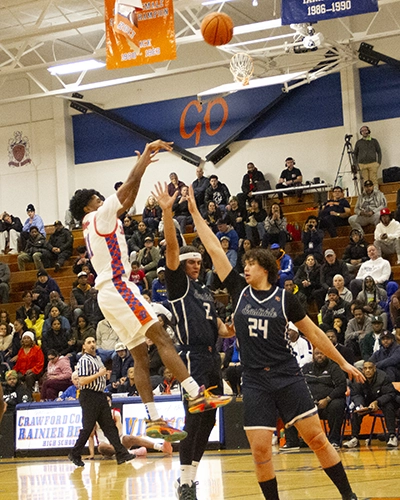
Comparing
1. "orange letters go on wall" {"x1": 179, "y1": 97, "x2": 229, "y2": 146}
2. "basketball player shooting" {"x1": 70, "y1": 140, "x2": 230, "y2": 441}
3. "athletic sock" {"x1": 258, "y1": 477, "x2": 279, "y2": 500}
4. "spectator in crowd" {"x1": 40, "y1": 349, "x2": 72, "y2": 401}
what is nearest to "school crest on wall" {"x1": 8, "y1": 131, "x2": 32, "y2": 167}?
"orange letters go on wall" {"x1": 179, "y1": 97, "x2": 229, "y2": 146}

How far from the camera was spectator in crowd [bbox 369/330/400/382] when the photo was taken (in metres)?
13.3

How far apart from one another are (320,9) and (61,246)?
12.3m

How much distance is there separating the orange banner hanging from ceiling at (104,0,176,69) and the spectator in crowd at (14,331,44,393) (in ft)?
21.3

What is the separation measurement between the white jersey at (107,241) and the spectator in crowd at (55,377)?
34.3ft

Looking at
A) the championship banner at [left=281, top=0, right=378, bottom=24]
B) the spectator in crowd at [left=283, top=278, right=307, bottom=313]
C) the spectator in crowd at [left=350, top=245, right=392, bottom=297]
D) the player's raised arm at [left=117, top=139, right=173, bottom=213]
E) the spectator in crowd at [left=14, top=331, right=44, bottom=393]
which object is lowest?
the spectator in crowd at [left=14, top=331, right=44, bottom=393]

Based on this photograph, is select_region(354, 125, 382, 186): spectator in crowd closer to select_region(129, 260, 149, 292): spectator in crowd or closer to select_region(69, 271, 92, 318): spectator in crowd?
select_region(129, 260, 149, 292): spectator in crowd

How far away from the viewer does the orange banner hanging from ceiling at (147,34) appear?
47.3 feet

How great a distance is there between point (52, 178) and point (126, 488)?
19494 millimetres

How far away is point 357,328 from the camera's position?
15367 millimetres

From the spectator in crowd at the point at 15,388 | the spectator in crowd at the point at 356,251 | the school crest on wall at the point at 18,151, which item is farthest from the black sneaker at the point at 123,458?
the school crest on wall at the point at 18,151

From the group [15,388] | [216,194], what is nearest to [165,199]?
[15,388]

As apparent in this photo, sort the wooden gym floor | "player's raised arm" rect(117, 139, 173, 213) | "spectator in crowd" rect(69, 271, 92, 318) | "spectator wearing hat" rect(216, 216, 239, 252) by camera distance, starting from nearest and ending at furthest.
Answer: "player's raised arm" rect(117, 139, 173, 213)
the wooden gym floor
"spectator in crowd" rect(69, 271, 92, 318)
"spectator wearing hat" rect(216, 216, 239, 252)

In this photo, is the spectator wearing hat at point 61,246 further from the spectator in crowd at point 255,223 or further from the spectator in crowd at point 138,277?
the spectator in crowd at point 255,223

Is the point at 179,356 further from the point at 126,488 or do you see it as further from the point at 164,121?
the point at 164,121
